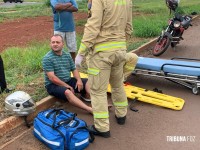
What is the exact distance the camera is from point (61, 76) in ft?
17.7

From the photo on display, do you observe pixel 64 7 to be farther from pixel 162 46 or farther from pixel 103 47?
pixel 162 46

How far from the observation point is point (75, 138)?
4.01 m

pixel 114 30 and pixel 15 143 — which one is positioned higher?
pixel 114 30

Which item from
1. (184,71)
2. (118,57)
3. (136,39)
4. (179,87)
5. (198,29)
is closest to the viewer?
(118,57)

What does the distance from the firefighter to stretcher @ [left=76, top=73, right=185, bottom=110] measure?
1.22 meters

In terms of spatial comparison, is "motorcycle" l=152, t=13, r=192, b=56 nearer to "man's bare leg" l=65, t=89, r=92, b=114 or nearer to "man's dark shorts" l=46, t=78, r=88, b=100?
"man's dark shorts" l=46, t=78, r=88, b=100

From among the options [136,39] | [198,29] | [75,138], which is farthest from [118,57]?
[198,29]

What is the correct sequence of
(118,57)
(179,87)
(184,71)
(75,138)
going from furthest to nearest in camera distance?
(179,87), (184,71), (118,57), (75,138)

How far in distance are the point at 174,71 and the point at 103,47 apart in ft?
7.12

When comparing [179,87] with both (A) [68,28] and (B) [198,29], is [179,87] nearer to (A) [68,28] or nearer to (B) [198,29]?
(A) [68,28]

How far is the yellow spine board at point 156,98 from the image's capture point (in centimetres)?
535

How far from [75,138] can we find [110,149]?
0.48 meters

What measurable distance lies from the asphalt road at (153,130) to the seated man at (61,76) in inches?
12.1

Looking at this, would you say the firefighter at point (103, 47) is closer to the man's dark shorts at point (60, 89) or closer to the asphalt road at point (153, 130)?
the asphalt road at point (153, 130)
